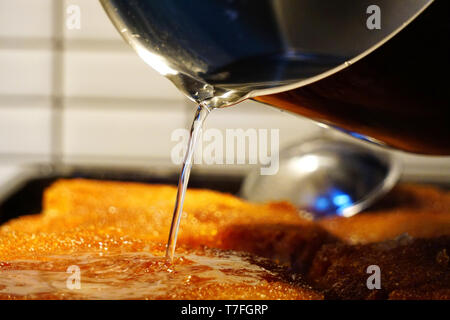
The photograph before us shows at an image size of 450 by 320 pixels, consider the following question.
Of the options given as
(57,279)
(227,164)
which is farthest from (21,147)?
(57,279)

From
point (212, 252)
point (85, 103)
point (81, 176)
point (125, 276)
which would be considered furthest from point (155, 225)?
point (85, 103)

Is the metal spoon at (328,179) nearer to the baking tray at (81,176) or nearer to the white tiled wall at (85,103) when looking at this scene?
the baking tray at (81,176)

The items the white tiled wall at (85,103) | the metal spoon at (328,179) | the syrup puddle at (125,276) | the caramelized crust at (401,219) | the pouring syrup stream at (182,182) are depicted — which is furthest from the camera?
the white tiled wall at (85,103)

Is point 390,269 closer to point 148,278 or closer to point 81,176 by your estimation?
point 148,278

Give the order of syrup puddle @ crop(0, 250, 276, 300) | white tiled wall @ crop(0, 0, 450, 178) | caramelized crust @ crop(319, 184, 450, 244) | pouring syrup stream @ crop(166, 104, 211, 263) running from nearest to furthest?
syrup puddle @ crop(0, 250, 276, 300) → pouring syrup stream @ crop(166, 104, 211, 263) → caramelized crust @ crop(319, 184, 450, 244) → white tiled wall @ crop(0, 0, 450, 178)

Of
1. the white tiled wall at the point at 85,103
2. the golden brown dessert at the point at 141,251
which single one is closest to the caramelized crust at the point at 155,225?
the golden brown dessert at the point at 141,251

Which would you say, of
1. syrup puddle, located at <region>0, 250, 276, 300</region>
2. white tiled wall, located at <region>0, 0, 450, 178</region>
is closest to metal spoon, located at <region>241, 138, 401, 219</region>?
syrup puddle, located at <region>0, 250, 276, 300</region>

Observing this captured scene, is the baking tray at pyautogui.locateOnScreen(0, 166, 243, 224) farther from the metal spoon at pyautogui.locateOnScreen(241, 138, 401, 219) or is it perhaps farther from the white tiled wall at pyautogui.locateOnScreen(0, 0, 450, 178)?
the white tiled wall at pyautogui.locateOnScreen(0, 0, 450, 178)
